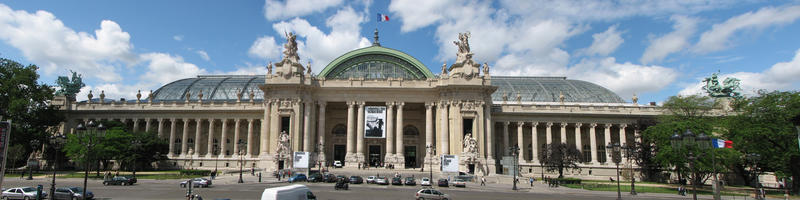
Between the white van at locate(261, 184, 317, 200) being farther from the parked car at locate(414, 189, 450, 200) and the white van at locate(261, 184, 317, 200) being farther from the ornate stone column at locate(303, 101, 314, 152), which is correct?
the ornate stone column at locate(303, 101, 314, 152)

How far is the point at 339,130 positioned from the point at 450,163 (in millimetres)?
27359

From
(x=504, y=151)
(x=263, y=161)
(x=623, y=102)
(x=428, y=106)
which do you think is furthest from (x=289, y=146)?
(x=623, y=102)

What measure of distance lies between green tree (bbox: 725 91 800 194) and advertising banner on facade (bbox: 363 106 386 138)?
4077cm

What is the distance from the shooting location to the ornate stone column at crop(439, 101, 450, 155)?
64.3 m

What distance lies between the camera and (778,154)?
44875mm

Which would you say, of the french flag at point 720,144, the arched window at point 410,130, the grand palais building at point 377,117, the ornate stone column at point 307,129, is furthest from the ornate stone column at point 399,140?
the french flag at point 720,144

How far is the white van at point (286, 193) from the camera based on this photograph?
61.6 ft

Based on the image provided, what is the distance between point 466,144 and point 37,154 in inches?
2722

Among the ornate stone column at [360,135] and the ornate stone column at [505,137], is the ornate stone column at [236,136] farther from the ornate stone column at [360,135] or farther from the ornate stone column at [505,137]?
the ornate stone column at [505,137]

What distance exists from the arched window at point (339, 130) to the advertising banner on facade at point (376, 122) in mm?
13246

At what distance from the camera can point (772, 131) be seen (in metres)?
44.8

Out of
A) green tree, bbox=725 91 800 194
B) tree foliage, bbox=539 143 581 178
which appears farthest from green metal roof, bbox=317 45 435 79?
green tree, bbox=725 91 800 194

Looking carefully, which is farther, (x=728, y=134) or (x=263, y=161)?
(x=263, y=161)

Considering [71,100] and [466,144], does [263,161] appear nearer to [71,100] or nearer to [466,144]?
[466,144]
